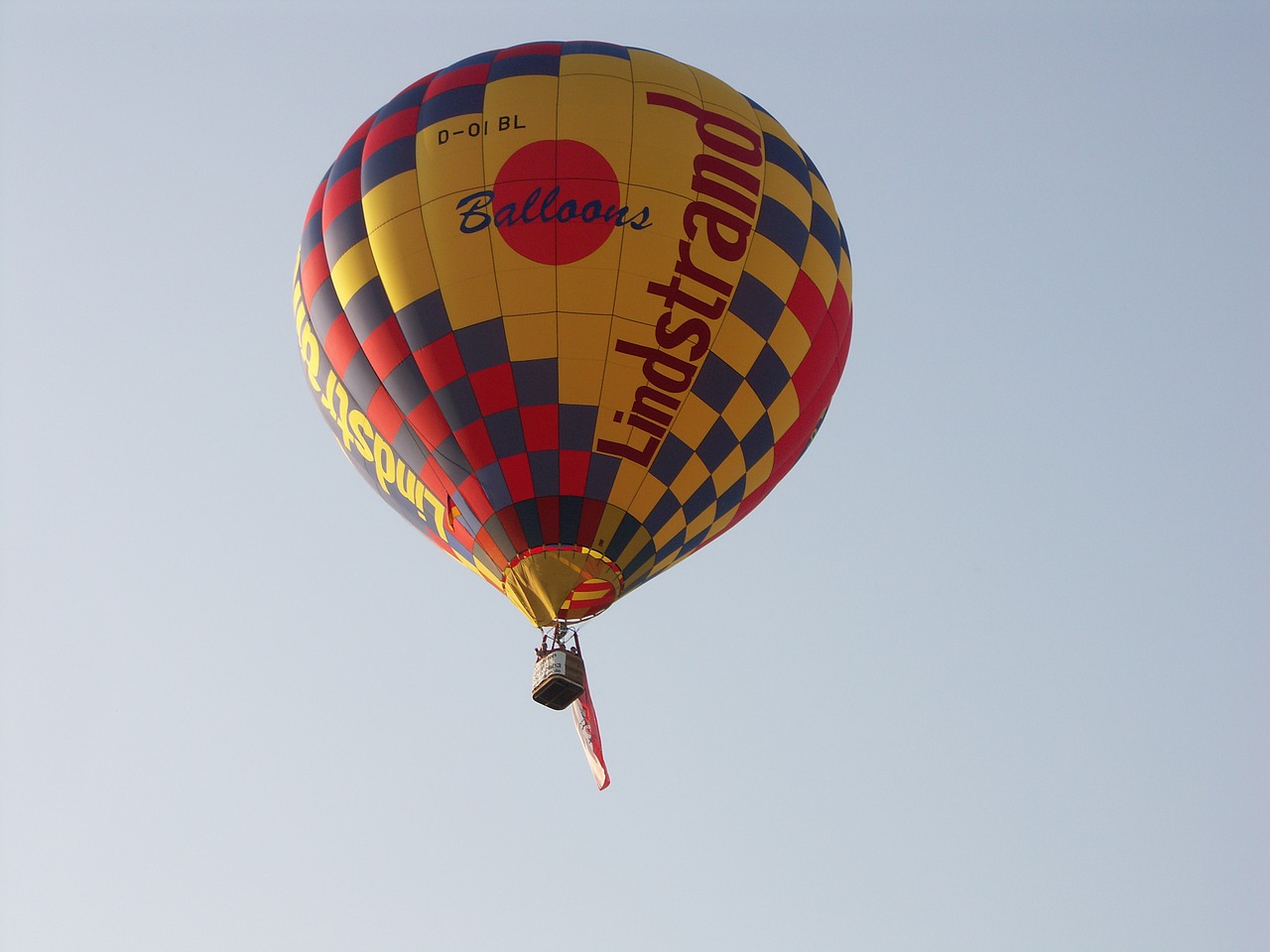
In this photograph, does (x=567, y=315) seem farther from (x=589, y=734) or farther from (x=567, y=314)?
(x=589, y=734)

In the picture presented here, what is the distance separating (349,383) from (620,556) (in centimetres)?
259

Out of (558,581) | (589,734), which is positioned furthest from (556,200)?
(589,734)

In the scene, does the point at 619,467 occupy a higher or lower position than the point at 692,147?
lower

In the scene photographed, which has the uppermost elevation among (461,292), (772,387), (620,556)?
(461,292)

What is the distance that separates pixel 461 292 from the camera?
45.8ft

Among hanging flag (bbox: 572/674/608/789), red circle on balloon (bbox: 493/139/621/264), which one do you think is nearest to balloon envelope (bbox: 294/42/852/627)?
red circle on balloon (bbox: 493/139/621/264)

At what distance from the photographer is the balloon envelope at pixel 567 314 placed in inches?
546

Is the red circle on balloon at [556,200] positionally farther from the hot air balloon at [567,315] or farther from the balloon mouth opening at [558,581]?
the balloon mouth opening at [558,581]

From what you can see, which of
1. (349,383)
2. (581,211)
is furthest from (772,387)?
(349,383)

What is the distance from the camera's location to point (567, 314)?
45.5ft

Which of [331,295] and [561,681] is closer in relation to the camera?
[561,681]

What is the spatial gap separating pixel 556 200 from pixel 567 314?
0.88 meters

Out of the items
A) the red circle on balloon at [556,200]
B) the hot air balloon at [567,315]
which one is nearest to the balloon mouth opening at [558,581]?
the hot air balloon at [567,315]

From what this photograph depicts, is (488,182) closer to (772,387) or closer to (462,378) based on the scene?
Result: (462,378)
